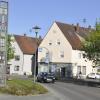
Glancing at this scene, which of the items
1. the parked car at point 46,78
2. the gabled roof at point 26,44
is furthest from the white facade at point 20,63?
the parked car at point 46,78

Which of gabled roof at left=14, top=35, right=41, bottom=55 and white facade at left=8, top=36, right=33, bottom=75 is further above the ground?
gabled roof at left=14, top=35, right=41, bottom=55

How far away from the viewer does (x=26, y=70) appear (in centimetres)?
9762

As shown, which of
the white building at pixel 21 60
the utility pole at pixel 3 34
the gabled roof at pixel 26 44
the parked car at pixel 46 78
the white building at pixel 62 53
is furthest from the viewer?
the gabled roof at pixel 26 44

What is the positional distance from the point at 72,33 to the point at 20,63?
14.6 meters

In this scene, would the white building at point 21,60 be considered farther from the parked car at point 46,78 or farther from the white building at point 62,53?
the parked car at point 46,78

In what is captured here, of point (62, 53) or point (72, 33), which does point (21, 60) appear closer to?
point (62, 53)

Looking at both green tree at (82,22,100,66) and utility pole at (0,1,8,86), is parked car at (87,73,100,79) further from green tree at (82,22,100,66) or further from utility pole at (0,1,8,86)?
utility pole at (0,1,8,86)

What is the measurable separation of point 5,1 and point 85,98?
33.1 ft

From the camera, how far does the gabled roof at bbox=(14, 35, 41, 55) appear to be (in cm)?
9738

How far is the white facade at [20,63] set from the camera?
9669 cm

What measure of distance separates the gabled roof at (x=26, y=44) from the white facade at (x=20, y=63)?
93 cm

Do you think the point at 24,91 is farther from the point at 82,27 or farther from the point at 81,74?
the point at 82,27


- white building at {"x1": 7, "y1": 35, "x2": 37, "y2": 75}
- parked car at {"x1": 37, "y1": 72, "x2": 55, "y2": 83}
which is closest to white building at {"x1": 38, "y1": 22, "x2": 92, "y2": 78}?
white building at {"x1": 7, "y1": 35, "x2": 37, "y2": 75}

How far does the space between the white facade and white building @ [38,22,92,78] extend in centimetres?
552
